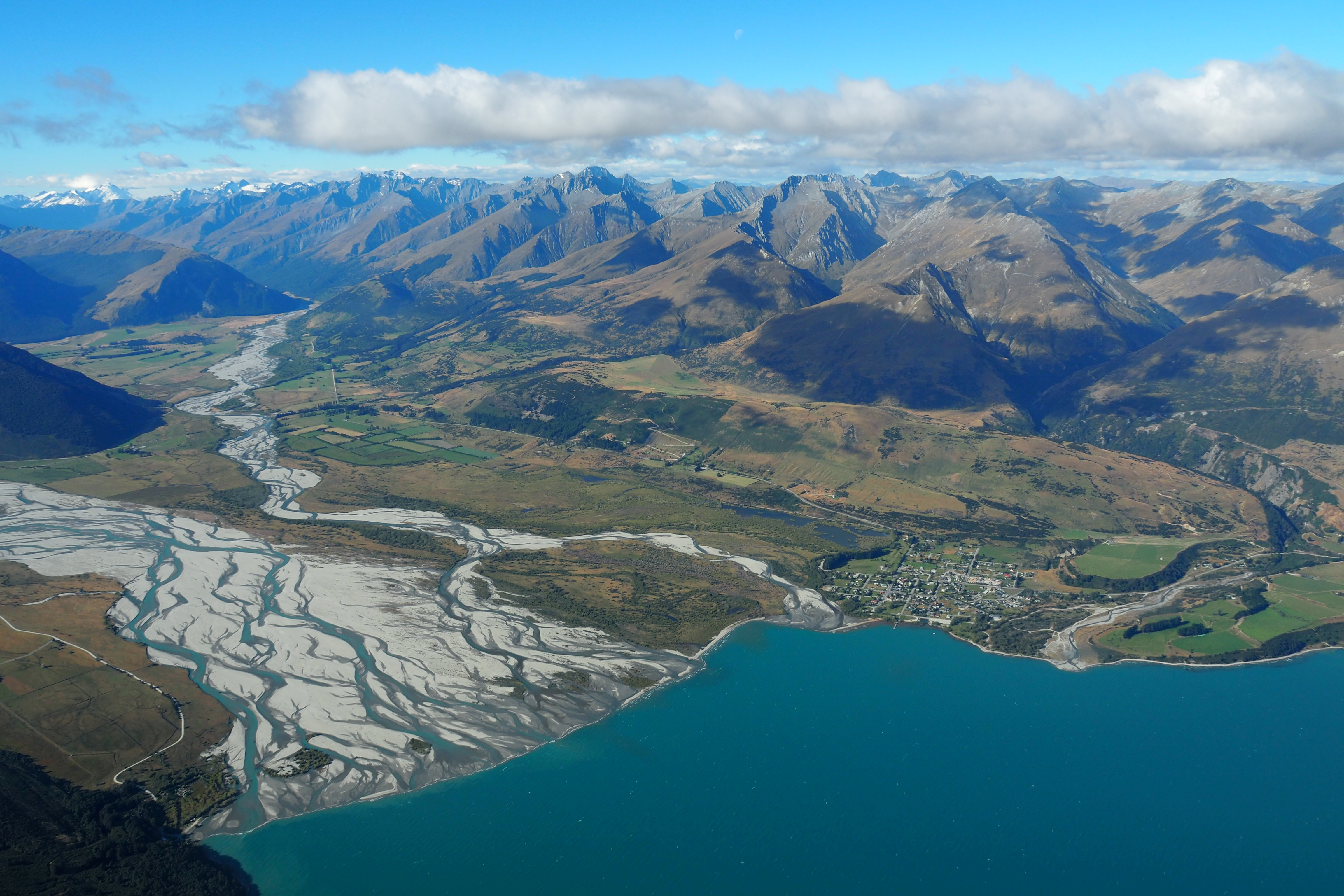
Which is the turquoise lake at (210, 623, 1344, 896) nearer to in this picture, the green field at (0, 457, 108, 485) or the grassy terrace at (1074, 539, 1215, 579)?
the grassy terrace at (1074, 539, 1215, 579)

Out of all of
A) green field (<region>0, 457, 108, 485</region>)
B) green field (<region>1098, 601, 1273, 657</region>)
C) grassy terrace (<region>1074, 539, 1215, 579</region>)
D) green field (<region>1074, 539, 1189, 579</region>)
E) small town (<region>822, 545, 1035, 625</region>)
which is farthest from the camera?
green field (<region>0, 457, 108, 485</region>)

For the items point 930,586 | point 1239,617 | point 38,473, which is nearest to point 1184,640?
point 1239,617

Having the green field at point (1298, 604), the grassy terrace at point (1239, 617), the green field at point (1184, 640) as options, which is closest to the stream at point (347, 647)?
the green field at point (1184, 640)

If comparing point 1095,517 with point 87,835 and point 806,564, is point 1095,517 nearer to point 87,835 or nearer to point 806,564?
point 806,564

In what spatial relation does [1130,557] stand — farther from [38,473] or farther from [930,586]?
[38,473]

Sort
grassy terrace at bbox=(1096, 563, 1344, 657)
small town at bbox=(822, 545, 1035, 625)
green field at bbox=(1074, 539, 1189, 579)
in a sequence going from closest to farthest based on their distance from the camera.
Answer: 1. grassy terrace at bbox=(1096, 563, 1344, 657)
2. small town at bbox=(822, 545, 1035, 625)
3. green field at bbox=(1074, 539, 1189, 579)

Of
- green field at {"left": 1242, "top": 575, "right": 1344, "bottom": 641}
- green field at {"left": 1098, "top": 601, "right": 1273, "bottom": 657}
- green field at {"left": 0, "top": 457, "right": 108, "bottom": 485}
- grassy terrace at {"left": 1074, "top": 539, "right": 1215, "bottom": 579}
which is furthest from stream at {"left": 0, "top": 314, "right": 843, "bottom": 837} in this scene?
green field at {"left": 1242, "top": 575, "right": 1344, "bottom": 641}

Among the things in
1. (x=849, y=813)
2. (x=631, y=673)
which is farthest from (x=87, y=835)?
(x=849, y=813)
